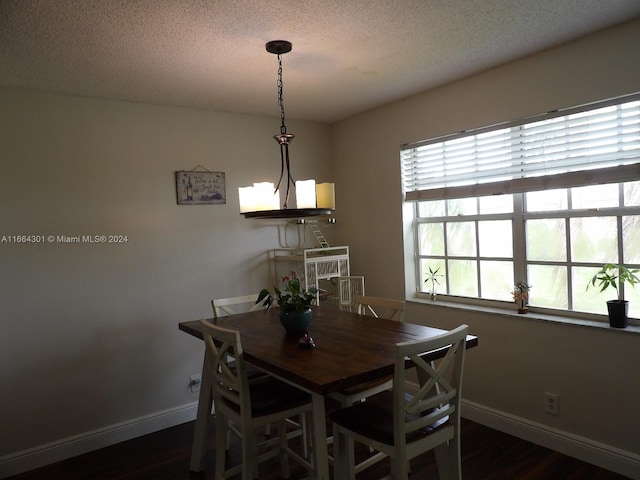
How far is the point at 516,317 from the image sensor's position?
2.79m

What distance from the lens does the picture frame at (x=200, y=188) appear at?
3344 mm

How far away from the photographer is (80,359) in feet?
9.68

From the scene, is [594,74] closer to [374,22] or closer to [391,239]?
[374,22]

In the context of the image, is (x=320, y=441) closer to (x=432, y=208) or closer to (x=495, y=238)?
(x=495, y=238)

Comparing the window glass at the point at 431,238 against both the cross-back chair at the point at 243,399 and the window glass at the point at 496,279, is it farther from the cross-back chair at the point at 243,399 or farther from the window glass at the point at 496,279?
the cross-back chair at the point at 243,399

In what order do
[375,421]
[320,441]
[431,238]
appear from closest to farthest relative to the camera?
[320,441], [375,421], [431,238]

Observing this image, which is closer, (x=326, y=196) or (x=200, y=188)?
(x=326, y=196)

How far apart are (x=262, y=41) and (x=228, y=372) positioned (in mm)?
1646

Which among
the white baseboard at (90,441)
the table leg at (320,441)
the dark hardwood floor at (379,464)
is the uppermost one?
the table leg at (320,441)

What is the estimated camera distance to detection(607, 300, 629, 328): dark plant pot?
2.34 meters

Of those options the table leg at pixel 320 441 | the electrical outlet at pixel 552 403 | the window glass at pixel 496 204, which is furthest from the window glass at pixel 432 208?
the table leg at pixel 320 441

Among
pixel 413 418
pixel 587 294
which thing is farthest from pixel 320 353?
pixel 587 294

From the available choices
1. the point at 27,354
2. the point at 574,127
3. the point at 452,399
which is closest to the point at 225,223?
the point at 27,354

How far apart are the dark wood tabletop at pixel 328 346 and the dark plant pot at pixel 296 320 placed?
52mm
